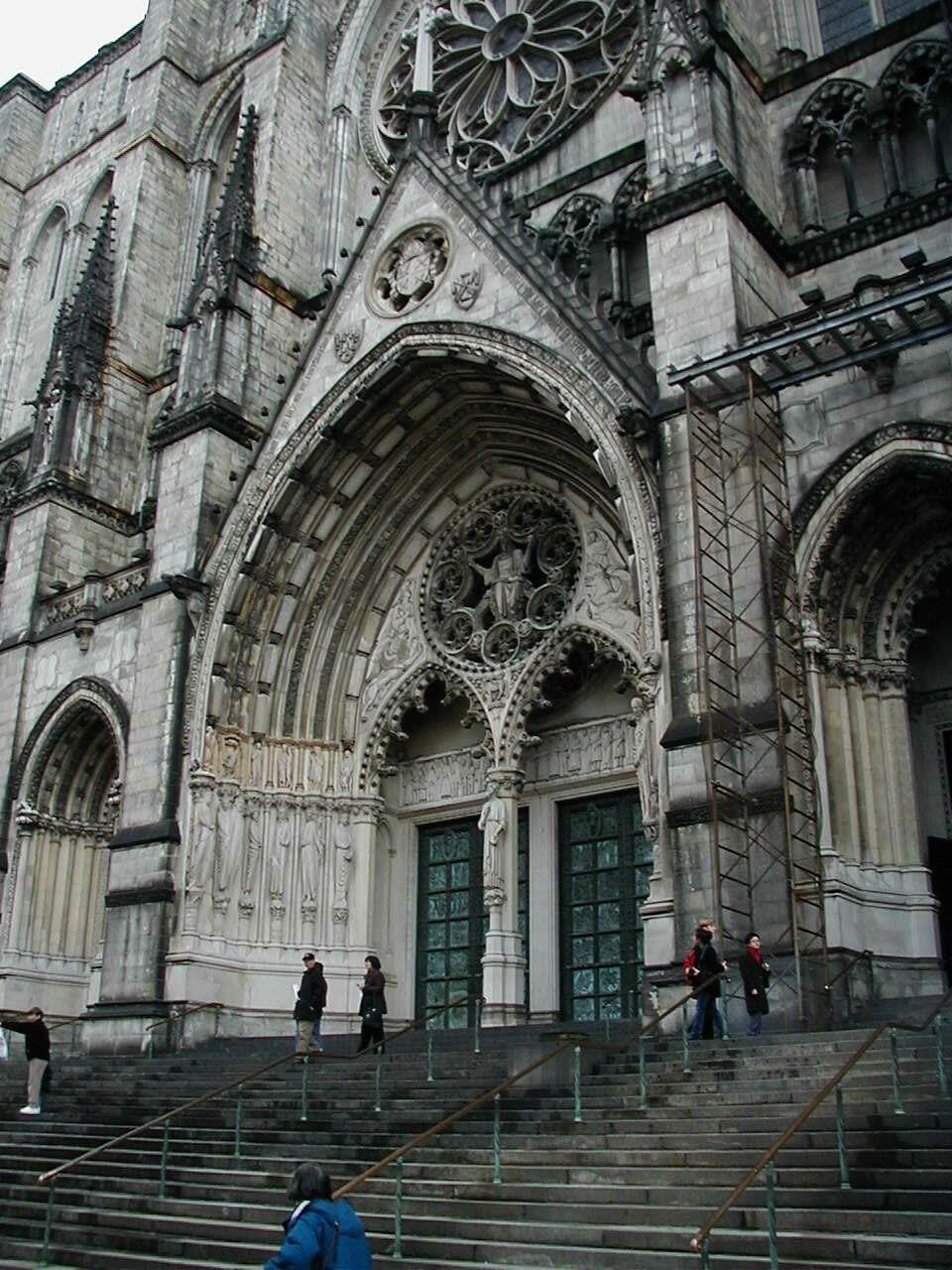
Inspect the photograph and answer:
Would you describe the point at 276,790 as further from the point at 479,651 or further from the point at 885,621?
the point at 885,621

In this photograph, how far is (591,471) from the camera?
1764 centimetres

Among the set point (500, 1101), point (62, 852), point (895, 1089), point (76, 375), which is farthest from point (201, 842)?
point (895, 1089)

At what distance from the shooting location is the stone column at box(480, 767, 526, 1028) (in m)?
16.6

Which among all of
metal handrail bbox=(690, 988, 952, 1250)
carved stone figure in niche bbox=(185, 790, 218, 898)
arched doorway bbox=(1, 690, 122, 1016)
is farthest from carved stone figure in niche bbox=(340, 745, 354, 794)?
metal handrail bbox=(690, 988, 952, 1250)

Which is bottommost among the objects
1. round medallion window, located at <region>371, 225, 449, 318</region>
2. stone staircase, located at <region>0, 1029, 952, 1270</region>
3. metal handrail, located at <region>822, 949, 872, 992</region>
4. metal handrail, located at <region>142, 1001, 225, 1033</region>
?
stone staircase, located at <region>0, 1029, 952, 1270</region>

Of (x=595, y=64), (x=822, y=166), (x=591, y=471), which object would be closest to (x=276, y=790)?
(x=591, y=471)

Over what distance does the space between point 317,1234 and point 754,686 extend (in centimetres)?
905

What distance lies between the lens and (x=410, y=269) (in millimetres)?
18656

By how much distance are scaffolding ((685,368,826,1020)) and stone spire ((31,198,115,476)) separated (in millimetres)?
13005

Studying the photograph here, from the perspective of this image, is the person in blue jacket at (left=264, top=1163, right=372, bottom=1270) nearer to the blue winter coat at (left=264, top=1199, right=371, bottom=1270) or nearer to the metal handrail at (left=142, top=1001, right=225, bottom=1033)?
the blue winter coat at (left=264, top=1199, right=371, bottom=1270)

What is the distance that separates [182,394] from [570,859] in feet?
29.8

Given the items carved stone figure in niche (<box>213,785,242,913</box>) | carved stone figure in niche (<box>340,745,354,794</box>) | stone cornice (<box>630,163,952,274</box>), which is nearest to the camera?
stone cornice (<box>630,163,952,274</box>)

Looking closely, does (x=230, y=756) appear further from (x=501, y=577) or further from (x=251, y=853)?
(x=501, y=577)

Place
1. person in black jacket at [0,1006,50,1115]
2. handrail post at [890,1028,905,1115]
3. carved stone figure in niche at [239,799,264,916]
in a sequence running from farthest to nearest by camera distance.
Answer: carved stone figure in niche at [239,799,264,916] < person in black jacket at [0,1006,50,1115] < handrail post at [890,1028,905,1115]
